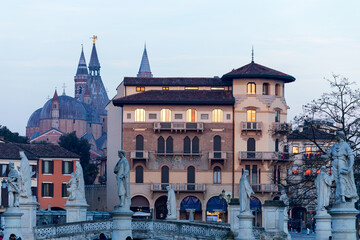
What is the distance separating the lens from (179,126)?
277ft

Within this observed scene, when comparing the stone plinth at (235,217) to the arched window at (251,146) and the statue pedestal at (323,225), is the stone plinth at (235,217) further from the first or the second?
the arched window at (251,146)

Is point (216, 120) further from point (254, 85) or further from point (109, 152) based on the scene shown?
point (109, 152)

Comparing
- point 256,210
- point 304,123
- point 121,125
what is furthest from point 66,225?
point 121,125

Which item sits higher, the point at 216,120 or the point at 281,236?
the point at 216,120

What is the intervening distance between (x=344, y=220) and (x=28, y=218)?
2016cm

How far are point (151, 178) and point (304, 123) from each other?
38.6 meters

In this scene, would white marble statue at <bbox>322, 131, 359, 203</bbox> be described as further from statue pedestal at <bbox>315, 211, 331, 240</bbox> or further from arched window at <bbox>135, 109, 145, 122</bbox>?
arched window at <bbox>135, 109, 145, 122</bbox>

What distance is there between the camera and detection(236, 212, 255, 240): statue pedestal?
33594 mm

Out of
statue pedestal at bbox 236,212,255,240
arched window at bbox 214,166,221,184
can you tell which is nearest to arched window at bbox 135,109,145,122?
arched window at bbox 214,166,221,184

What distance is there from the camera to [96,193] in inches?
4063

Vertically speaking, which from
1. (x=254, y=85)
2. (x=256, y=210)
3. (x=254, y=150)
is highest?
(x=254, y=85)

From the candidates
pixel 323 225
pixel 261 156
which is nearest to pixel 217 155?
pixel 261 156

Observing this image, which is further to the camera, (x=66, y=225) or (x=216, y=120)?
(x=216, y=120)

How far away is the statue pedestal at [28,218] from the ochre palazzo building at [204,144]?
44866 millimetres
